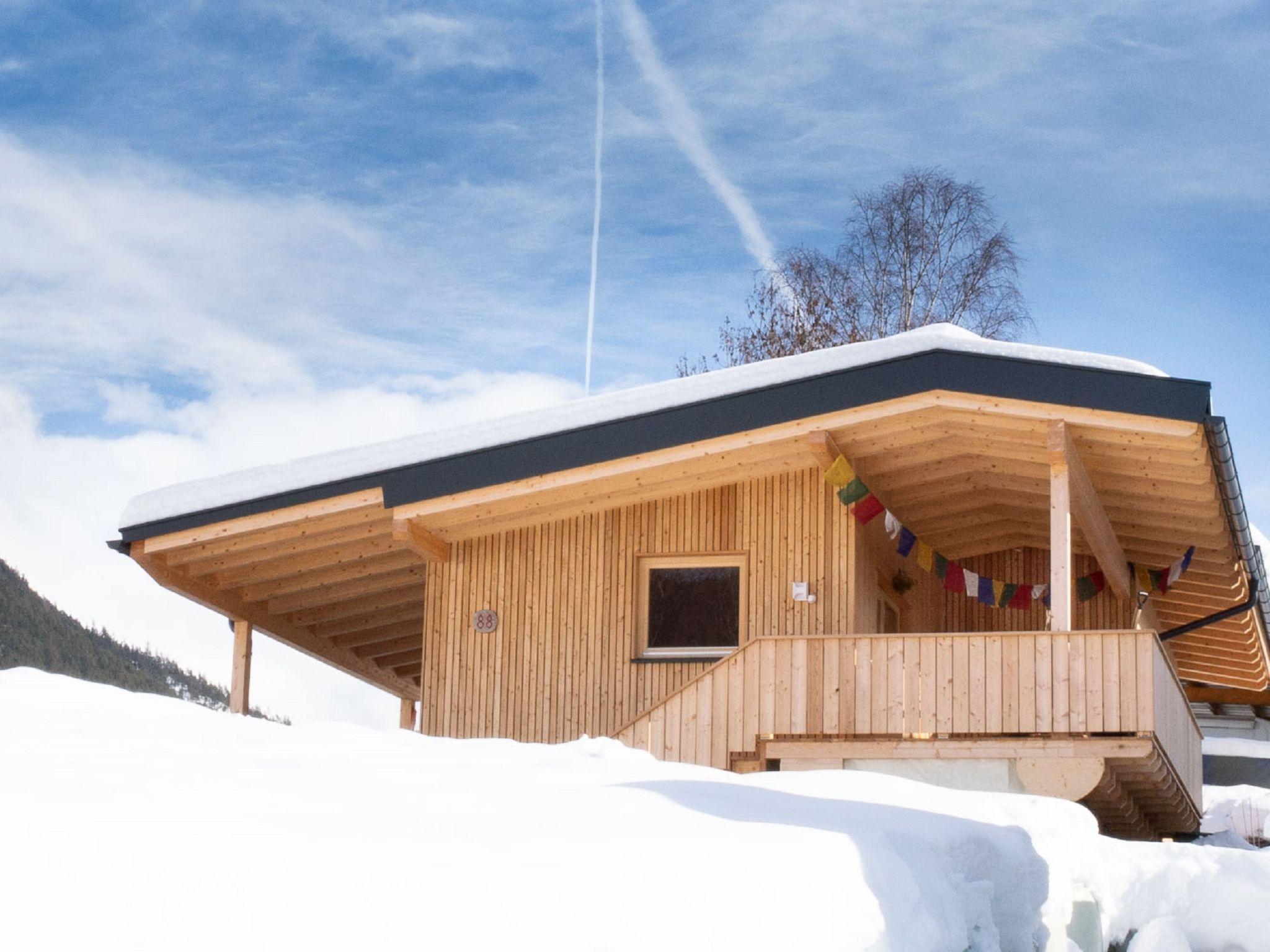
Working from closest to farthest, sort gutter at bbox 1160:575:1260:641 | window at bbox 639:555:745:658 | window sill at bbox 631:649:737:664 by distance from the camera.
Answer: window sill at bbox 631:649:737:664 < window at bbox 639:555:745:658 < gutter at bbox 1160:575:1260:641

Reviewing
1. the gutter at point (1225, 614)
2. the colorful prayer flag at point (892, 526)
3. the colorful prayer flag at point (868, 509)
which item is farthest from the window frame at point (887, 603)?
the gutter at point (1225, 614)

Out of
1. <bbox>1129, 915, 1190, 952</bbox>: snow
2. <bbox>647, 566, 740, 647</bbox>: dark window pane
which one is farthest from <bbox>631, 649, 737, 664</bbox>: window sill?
<bbox>1129, 915, 1190, 952</bbox>: snow

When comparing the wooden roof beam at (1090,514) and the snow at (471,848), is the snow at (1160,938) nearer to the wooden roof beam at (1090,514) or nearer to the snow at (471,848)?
the snow at (471,848)

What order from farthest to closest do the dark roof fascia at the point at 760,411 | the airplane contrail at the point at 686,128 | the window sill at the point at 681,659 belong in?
1. the airplane contrail at the point at 686,128
2. the window sill at the point at 681,659
3. the dark roof fascia at the point at 760,411

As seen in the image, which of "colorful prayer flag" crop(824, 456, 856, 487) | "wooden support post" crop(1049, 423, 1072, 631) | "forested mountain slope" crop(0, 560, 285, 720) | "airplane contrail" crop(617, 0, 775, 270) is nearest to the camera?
"wooden support post" crop(1049, 423, 1072, 631)

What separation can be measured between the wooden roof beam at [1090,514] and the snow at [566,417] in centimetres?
69

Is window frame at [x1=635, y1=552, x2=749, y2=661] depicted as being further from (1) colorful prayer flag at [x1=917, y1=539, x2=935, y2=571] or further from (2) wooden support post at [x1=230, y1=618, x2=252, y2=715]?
(2) wooden support post at [x1=230, y1=618, x2=252, y2=715]

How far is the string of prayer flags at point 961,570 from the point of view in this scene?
14.5 meters

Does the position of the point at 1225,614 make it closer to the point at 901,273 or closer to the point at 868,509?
the point at 868,509

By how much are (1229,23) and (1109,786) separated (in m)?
37.2

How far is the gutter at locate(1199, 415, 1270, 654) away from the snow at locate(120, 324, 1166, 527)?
0.92m

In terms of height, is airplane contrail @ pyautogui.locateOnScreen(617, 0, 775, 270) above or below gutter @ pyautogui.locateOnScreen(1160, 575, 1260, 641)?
above

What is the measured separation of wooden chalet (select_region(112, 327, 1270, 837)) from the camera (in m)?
12.9

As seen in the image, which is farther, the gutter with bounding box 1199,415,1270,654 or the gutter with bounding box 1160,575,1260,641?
the gutter with bounding box 1160,575,1260,641
